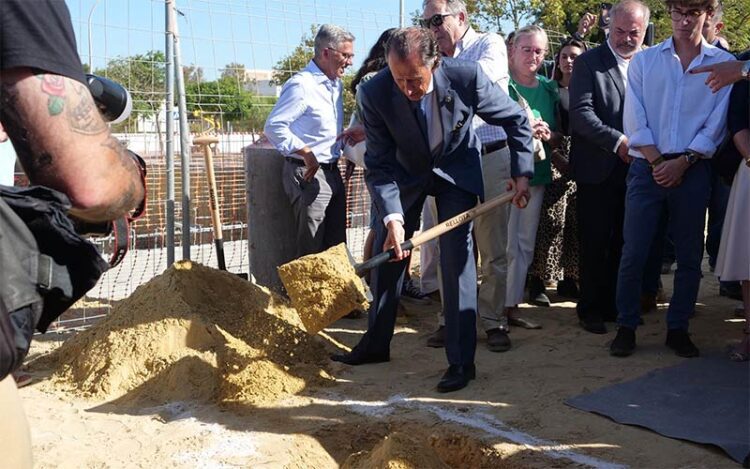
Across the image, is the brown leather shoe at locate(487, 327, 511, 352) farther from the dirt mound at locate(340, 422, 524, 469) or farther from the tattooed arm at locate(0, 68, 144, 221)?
the tattooed arm at locate(0, 68, 144, 221)

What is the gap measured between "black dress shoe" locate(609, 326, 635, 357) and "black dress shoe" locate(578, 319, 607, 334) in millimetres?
557

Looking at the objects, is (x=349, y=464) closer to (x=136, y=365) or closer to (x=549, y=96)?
(x=136, y=365)

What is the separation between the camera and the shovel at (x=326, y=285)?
4754 millimetres

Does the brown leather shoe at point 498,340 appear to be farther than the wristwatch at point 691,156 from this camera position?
Yes

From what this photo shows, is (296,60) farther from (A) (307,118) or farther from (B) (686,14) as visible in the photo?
(B) (686,14)

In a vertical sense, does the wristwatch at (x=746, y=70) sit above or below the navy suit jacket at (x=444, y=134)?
above

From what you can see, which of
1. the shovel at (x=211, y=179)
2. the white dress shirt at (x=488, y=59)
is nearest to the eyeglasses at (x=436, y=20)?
the white dress shirt at (x=488, y=59)

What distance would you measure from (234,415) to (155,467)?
0.65 m

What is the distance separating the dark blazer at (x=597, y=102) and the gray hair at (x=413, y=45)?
1.68 metres

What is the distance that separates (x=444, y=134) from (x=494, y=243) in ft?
3.88

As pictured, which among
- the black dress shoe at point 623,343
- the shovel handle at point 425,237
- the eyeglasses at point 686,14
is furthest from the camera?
the black dress shoe at point 623,343

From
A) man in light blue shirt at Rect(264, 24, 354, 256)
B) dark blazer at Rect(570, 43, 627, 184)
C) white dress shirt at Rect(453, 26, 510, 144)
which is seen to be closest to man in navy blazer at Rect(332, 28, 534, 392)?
white dress shirt at Rect(453, 26, 510, 144)

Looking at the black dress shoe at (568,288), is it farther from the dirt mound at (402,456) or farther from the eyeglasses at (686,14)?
the dirt mound at (402,456)

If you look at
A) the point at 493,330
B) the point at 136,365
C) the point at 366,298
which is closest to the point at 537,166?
the point at 493,330
